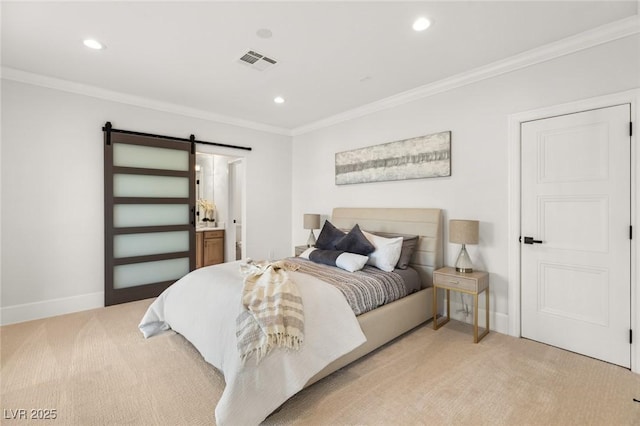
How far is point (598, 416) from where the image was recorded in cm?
181

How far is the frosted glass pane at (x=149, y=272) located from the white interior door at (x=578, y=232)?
4.40 m

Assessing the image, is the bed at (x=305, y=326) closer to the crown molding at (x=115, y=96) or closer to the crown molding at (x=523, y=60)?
the crown molding at (x=523, y=60)

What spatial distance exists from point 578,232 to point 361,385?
232cm

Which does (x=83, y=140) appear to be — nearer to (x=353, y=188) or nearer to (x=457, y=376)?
(x=353, y=188)

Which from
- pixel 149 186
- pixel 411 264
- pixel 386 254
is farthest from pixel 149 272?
pixel 411 264

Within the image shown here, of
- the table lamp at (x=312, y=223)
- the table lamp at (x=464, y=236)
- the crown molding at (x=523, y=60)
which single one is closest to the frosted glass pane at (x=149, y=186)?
the table lamp at (x=312, y=223)

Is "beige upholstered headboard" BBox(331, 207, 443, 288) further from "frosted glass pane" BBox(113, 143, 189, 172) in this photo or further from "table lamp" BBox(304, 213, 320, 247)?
"frosted glass pane" BBox(113, 143, 189, 172)

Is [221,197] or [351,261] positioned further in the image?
[221,197]

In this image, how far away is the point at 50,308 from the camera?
3.44m

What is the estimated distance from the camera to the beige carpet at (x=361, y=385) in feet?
5.95

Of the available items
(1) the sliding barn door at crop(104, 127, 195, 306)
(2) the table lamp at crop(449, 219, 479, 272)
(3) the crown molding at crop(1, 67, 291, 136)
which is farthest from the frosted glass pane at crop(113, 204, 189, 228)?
(2) the table lamp at crop(449, 219, 479, 272)

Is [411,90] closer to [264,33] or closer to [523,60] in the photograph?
[523,60]

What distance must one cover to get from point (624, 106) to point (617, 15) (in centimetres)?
69

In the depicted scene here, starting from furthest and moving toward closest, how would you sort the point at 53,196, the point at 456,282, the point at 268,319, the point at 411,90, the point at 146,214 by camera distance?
the point at 146,214, the point at 411,90, the point at 53,196, the point at 456,282, the point at 268,319
